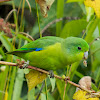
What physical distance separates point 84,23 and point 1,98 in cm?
88

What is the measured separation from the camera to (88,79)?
1220 mm

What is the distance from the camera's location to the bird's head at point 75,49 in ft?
3.93

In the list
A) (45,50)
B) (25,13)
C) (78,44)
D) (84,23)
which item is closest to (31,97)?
(45,50)

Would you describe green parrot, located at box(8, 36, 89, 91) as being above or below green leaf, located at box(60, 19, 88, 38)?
below

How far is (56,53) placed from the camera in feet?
3.99

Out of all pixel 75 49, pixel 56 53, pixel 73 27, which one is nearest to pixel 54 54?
pixel 56 53

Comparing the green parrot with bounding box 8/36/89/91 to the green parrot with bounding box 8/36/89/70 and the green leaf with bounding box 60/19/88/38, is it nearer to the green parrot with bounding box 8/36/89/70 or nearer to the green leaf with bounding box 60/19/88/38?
the green parrot with bounding box 8/36/89/70

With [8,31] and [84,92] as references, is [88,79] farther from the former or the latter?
[8,31]

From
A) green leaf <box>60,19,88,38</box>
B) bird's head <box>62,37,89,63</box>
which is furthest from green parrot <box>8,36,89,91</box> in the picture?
green leaf <box>60,19,88,38</box>

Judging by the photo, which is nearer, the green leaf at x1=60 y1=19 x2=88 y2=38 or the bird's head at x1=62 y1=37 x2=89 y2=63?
the bird's head at x1=62 y1=37 x2=89 y2=63

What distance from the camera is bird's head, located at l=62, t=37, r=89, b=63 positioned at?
1.20 meters

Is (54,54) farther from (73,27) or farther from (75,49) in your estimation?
(73,27)

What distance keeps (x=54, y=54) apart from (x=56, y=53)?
15mm

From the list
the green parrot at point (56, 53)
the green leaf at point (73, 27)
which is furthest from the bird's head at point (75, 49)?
the green leaf at point (73, 27)
